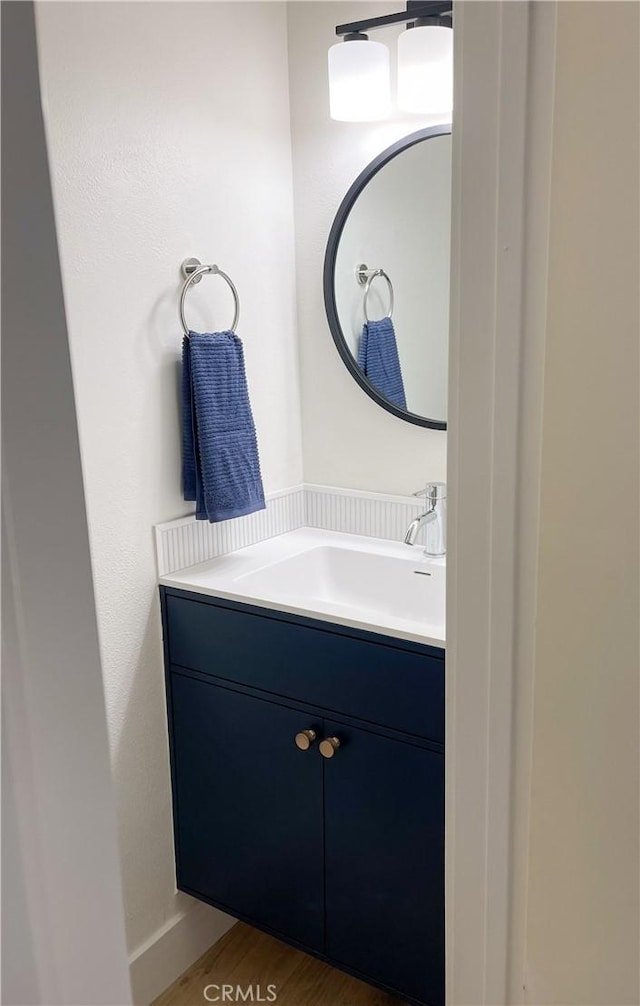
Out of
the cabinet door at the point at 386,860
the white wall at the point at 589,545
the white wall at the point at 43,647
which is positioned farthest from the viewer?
the cabinet door at the point at 386,860

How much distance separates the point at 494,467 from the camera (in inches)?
38.3

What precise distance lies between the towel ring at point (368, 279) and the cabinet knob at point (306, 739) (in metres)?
0.96

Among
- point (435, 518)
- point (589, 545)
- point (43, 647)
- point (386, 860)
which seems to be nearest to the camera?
point (43, 647)

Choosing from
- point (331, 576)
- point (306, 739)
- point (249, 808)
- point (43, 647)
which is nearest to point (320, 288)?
point (331, 576)

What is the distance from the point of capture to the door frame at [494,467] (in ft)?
2.93

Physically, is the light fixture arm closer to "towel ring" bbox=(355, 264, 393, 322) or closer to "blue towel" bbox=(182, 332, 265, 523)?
"towel ring" bbox=(355, 264, 393, 322)

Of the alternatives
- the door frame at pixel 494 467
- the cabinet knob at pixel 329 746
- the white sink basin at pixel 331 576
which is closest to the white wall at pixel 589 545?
the door frame at pixel 494 467

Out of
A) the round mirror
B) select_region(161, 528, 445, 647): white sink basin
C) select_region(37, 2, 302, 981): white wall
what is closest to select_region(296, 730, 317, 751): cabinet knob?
select_region(161, 528, 445, 647): white sink basin

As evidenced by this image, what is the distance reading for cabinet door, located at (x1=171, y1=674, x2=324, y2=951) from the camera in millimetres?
1637

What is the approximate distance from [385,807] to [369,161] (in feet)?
4.54

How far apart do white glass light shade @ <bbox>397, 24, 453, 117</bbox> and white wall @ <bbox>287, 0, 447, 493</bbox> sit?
2.4 inches

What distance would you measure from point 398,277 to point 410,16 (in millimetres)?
521

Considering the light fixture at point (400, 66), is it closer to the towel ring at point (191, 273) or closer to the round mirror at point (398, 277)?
the round mirror at point (398, 277)

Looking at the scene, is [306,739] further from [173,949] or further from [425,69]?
[425,69]
